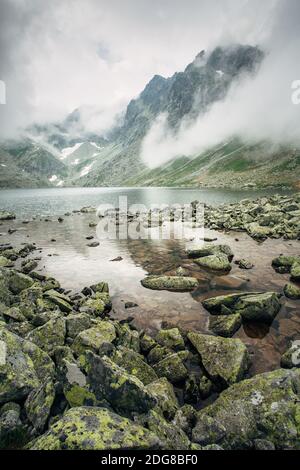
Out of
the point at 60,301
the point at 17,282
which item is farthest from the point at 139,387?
the point at 17,282

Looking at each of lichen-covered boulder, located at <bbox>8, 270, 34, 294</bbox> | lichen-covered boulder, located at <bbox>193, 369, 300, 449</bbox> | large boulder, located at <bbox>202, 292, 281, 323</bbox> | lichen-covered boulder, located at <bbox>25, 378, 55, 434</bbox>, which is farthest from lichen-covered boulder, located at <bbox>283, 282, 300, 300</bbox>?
lichen-covered boulder, located at <bbox>8, 270, 34, 294</bbox>

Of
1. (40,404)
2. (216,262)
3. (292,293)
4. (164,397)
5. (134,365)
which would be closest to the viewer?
(40,404)

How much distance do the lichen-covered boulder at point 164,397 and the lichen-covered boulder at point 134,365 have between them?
522 millimetres

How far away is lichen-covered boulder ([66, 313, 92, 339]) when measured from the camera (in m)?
10.3

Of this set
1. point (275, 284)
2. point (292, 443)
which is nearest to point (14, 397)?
point (292, 443)

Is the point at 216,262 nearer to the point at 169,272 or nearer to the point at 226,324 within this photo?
the point at 169,272

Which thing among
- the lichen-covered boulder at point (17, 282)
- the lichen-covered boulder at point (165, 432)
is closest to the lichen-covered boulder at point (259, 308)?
the lichen-covered boulder at point (165, 432)

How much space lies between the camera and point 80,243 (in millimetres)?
31094

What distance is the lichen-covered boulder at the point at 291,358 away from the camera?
9023 millimetres

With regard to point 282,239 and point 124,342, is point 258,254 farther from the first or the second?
point 124,342

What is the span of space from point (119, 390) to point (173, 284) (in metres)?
10.6

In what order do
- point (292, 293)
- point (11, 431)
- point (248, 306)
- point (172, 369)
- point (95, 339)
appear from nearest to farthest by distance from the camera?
point (11, 431) < point (172, 369) < point (95, 339) < point (248, 306) < point (292, 293)

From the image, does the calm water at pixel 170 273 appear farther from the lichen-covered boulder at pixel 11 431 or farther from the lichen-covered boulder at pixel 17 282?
the lichen-covered boulder at pixel 11 431

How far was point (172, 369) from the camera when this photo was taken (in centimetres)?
888
